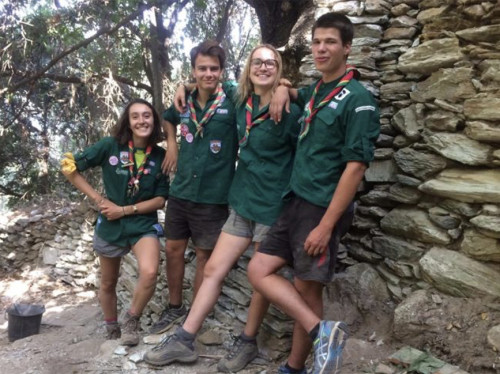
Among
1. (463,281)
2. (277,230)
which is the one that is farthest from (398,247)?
(277,230)

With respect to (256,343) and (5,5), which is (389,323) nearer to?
(256,343)

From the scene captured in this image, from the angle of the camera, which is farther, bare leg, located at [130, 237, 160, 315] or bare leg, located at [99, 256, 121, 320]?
bare leg, located at [99, 256, 121, 320]

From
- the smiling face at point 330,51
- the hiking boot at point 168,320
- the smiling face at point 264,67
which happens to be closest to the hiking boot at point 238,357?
the hiking boot at point 168,320

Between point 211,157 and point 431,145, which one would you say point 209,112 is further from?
point 431,145

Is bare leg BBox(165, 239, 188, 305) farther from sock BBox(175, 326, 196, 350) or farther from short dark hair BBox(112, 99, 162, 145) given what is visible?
short dark hair BBox(112, 99, 162, 145)

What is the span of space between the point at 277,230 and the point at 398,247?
1094mm

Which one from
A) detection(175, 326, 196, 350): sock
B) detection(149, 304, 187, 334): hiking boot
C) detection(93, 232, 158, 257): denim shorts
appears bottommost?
detection(149, 304, 187, 334): hiking boot

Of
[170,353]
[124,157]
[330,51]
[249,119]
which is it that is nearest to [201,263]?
[170,353]

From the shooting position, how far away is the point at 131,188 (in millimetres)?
3562

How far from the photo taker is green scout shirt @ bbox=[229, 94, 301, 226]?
283 centimetres

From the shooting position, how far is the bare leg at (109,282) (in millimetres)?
3738

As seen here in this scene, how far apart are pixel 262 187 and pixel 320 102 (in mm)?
657

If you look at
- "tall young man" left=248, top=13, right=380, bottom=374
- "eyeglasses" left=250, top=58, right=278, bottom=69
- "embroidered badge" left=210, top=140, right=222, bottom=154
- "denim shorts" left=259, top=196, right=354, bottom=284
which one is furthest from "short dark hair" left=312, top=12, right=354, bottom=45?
"embroidered badge" left=210, top=140, right=222, bottom=154

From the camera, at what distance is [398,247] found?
10.7ft
